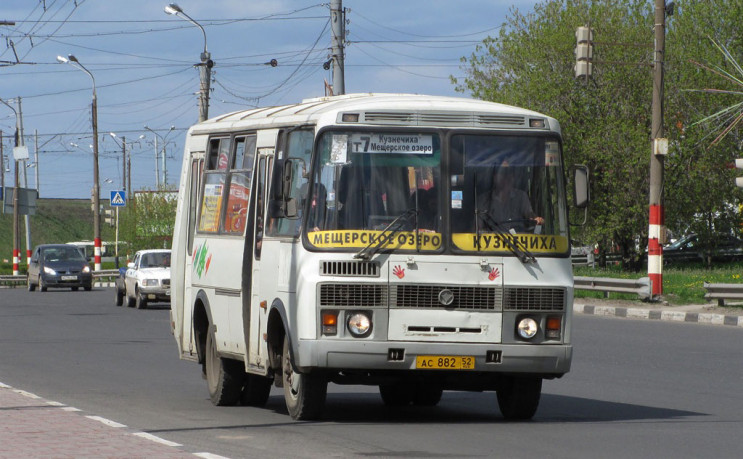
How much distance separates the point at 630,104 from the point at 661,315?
20857mm

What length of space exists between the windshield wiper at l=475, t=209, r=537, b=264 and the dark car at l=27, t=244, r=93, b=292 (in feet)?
136

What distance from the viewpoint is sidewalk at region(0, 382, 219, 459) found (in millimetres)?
9000

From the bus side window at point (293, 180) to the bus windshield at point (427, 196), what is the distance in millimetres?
136

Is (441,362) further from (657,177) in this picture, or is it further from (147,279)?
(147,279)

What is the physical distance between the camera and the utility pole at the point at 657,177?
31.5m

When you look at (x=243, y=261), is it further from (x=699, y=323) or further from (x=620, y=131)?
(x=620, y=131)

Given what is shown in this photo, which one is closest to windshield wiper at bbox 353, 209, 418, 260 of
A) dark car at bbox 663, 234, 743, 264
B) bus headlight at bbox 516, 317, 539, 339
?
bus headlight at bbox 516, 317, 539, 339

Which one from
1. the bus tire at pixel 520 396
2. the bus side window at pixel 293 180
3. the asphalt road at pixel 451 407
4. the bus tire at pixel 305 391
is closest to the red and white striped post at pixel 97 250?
the asphalt road at pixel 451 407

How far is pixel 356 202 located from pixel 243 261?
1816 mm

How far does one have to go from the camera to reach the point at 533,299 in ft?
37.3

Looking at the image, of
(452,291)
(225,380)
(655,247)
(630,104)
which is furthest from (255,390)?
(630,104)


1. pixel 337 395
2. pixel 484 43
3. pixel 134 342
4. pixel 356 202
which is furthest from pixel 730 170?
pixel 356 202

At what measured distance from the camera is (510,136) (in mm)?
11727

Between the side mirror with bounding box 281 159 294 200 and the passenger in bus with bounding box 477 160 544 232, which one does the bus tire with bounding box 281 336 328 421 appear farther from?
the passenger in bus with bounding box 477 160 544 232
